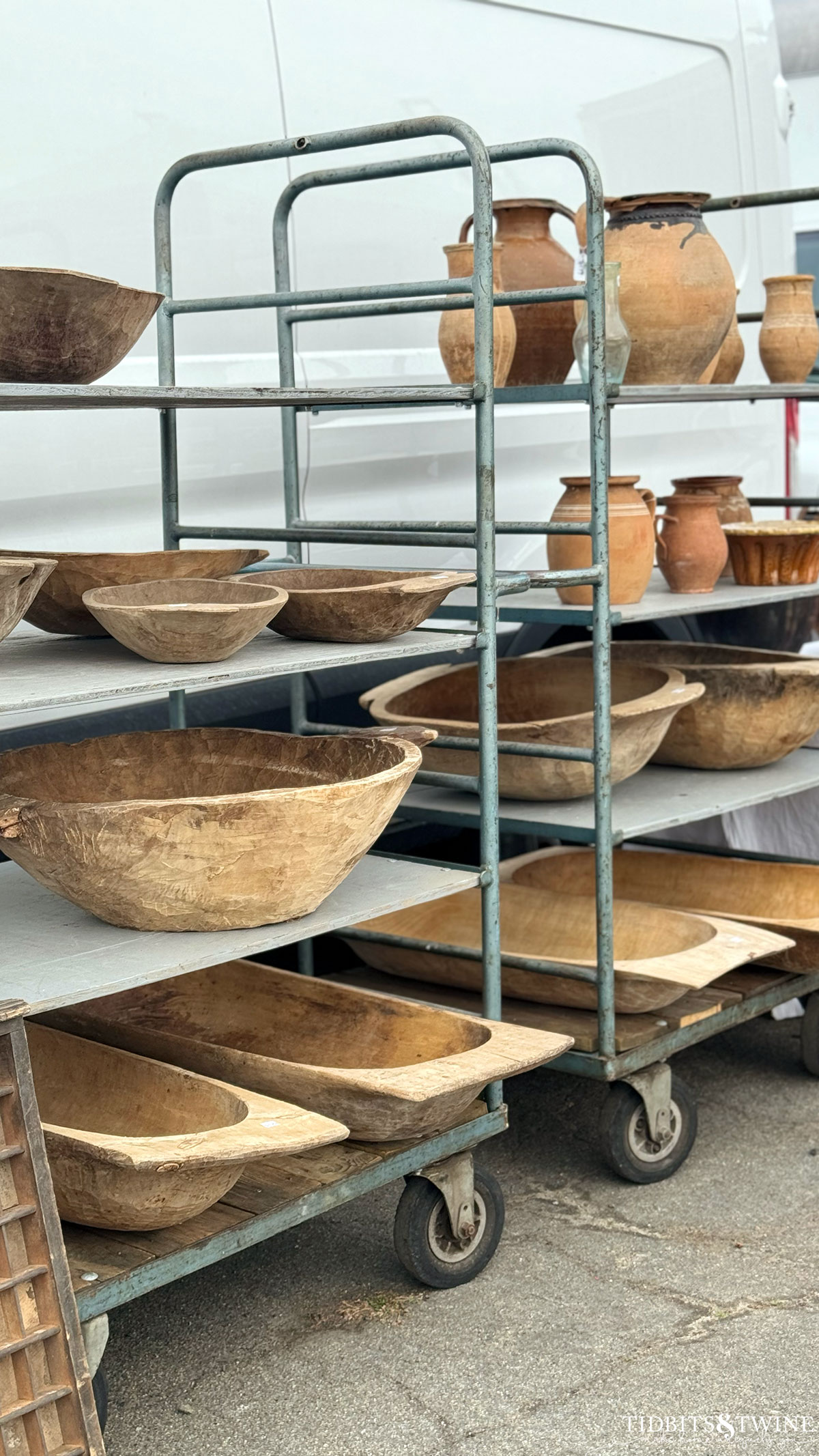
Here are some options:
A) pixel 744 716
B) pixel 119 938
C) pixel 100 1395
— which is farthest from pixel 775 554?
pixel 100 1395

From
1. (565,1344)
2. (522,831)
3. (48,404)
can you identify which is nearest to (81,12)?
(48,404)

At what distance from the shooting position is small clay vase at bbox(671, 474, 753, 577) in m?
3.65

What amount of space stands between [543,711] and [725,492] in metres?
0.66

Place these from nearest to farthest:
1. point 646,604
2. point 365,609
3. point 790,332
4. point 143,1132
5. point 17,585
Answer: point 17,585
point 143,1132
point 365,609
point 646,604
point 790,332

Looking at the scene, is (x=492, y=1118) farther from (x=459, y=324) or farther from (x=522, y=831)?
(x=459, y=324)

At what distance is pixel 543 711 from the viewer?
150 inches

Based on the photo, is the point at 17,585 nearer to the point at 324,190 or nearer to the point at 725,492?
the point at 324,190

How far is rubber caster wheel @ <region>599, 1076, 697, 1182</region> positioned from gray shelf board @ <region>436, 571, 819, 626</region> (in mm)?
853

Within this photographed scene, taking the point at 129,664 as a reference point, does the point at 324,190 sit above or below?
above

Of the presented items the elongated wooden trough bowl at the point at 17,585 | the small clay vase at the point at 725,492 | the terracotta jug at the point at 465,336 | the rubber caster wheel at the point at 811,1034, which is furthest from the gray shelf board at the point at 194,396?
the rubber caster wheel at the point at 811,1034

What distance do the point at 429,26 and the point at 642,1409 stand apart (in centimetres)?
285

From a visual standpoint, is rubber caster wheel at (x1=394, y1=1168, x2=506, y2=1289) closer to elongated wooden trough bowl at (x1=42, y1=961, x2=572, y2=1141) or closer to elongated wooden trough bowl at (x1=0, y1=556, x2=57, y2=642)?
elongated wooden trough bowl at (x1=42, y1=961, x2=572, y2=1141)

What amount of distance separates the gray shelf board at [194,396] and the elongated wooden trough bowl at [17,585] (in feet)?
0.68

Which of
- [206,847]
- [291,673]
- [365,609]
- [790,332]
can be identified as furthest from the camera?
[790,332]
